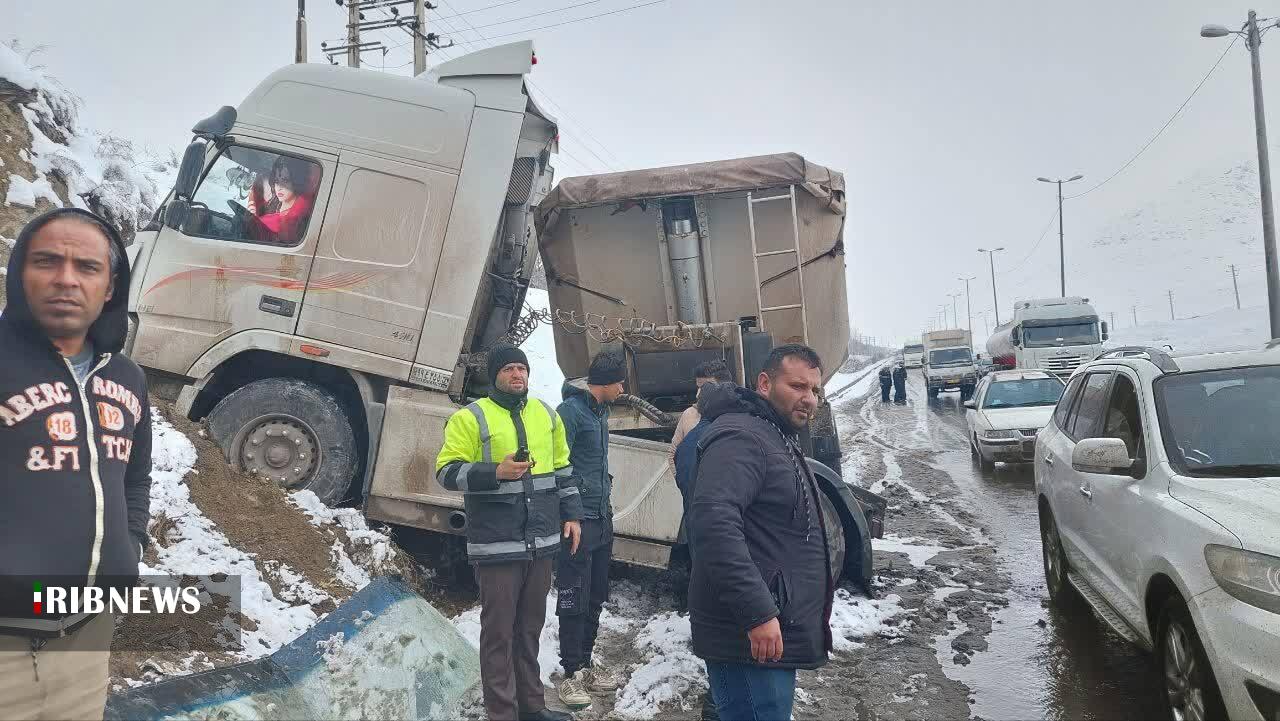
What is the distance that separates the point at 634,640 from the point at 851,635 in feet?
4.51

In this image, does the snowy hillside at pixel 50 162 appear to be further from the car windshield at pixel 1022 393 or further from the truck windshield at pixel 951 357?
the truck windshield at pixel 951 357

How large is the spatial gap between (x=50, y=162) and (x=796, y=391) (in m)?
13.0

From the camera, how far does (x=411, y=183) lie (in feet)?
19.7

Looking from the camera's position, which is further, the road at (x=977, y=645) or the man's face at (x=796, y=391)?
the road at (x=977, y=645)

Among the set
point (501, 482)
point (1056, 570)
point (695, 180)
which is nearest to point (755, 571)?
point (501, 482)

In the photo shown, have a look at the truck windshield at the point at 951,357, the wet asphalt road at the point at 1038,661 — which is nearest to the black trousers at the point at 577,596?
the wet asphalt road at the point at 1038,661

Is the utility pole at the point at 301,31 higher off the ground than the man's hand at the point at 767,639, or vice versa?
the utility pole at the point at 301,31

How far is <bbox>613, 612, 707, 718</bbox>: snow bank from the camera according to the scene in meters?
4.25

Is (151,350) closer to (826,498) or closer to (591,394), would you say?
(591,394)

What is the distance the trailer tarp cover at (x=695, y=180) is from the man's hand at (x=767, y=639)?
4588 millimetres

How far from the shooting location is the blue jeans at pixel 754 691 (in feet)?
8.25

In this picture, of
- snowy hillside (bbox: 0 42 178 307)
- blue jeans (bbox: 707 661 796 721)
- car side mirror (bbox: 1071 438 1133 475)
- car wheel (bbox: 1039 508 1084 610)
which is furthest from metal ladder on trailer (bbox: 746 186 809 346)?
snowy hillside (bbox: 0 42 178 307)

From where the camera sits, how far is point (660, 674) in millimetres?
4488

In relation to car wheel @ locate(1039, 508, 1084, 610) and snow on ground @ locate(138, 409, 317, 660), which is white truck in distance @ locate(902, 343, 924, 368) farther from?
snow on ground @ locate(138, 409, 317, 660)
